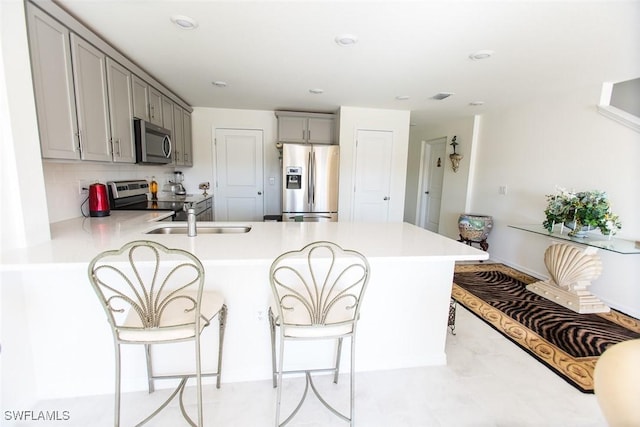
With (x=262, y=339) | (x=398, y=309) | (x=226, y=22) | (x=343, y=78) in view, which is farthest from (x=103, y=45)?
(x=398, y=309)

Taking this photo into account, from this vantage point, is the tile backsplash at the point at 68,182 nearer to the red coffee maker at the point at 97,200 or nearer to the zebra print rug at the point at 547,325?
the red coffee maker at the point at 97,200

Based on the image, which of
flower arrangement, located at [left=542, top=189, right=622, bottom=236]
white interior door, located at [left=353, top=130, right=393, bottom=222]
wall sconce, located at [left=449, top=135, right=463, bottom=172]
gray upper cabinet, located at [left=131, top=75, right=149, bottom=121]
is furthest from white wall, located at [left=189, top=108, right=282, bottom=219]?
flower arrangement, located at [left=542, top=189, right=622, bottom=236]

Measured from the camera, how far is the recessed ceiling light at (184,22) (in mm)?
1809

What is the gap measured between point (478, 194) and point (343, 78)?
10.2 feet

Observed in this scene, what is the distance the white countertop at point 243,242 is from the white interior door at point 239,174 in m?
2.35

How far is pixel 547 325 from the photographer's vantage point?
2.47 m

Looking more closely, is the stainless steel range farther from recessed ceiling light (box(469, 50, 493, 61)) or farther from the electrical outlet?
recessed ceiling light (box(469, 50, 493, 61))

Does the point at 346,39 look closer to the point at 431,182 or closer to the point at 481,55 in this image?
the point at 481,55

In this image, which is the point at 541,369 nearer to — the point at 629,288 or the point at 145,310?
the point at 629,288

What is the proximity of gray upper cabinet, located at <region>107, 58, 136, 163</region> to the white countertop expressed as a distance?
1.94 feet

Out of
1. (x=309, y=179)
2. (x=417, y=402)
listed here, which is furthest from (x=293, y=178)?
(x=417, y=402)

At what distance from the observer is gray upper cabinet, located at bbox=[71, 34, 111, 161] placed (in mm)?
1855

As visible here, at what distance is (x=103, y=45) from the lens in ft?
6.84

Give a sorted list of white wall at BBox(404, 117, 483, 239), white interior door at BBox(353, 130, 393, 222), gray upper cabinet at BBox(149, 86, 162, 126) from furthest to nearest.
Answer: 1. white wall at BBox(404, 117, 483, 239)
2. white interior door at BBox(353, 130, 393, 222)
3. gray upper cabinet at BBox(149, 86, 162, 126)
